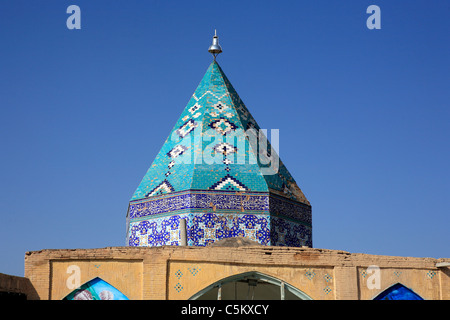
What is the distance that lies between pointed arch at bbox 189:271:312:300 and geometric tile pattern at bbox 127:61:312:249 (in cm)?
85

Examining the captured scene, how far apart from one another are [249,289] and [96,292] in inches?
101

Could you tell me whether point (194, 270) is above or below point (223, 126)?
below

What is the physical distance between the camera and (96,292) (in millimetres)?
10352

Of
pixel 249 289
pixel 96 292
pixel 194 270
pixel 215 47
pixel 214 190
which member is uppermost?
pixel 215 47

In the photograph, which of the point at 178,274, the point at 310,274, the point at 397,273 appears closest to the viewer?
the point at 178,274

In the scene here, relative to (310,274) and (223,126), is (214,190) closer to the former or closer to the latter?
(223,126)

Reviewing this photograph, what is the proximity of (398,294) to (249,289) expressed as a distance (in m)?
2.19

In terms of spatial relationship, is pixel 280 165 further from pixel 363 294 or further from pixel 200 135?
pixel 363 294

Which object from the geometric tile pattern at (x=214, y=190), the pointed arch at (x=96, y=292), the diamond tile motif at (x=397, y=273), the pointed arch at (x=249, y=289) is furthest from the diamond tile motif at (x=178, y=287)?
the diamond tile motif at (x=397, y=273)

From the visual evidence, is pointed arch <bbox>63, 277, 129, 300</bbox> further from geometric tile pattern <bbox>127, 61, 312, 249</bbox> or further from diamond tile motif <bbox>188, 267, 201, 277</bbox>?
geometric tile pattern <bbox>127, 61, 312, 249</bbox>

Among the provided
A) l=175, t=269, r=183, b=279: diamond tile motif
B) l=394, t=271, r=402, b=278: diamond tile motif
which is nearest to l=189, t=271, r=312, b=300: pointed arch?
l=175, t=269, r=183, b=279: diamond tile motif

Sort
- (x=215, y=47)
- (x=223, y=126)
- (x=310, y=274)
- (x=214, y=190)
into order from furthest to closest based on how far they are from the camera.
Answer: (x=215, y=47)
(x=223, y=126)
(x=214, y=190)
(x=310, y=274)

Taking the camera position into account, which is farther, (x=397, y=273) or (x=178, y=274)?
(x=397, y=273)

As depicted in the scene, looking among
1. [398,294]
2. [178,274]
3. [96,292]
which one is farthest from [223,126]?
[96,292]
